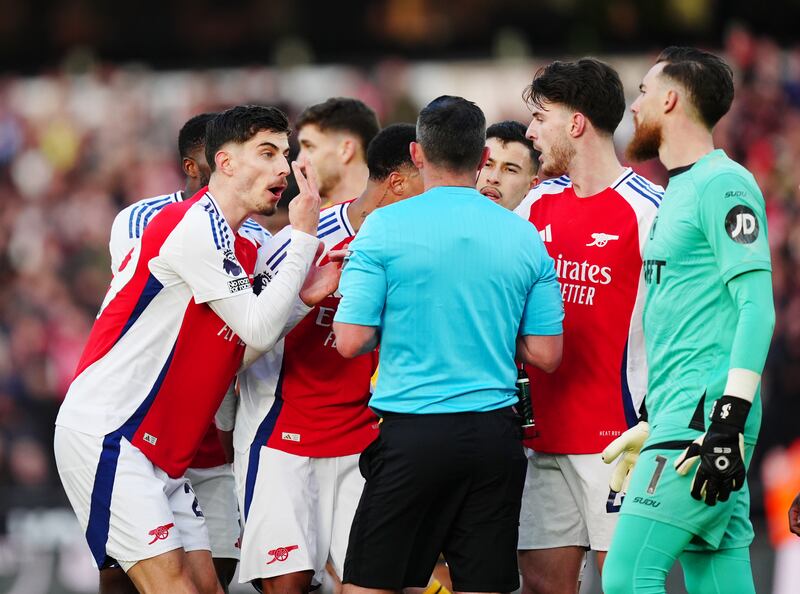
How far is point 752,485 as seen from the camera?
10.6 meters

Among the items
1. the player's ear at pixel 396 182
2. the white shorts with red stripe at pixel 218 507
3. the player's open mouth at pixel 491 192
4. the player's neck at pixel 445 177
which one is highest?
the player's neck at pixel 445 177

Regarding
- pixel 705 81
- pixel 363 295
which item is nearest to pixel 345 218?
pixel 363 295

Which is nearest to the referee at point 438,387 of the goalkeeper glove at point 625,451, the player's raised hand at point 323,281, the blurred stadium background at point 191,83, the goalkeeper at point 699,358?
the goalkeeper glove at point 625,451

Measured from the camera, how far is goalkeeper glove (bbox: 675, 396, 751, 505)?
4703 millimetres

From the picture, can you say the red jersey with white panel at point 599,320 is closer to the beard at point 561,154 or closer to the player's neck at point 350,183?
the beard at point 561,154

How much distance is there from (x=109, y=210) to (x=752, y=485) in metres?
9.17

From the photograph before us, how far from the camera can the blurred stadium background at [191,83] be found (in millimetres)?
14039

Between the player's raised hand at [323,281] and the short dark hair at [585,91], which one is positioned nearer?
the player's raised hand at [323,281]

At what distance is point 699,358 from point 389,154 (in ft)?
6.19

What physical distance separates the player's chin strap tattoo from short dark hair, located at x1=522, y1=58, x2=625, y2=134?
5.52 feet

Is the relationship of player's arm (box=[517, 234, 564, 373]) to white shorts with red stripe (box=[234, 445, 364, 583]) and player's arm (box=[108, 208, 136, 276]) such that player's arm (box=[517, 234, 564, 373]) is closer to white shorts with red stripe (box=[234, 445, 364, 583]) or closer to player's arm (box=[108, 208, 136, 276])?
white shorts with red stripe (box=[234, 445, 364, 583])

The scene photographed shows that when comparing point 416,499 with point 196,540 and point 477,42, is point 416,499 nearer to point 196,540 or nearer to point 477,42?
point 196,540

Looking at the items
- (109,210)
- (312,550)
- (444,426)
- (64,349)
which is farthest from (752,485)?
(109,210)

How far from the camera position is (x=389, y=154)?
20.3 feet
